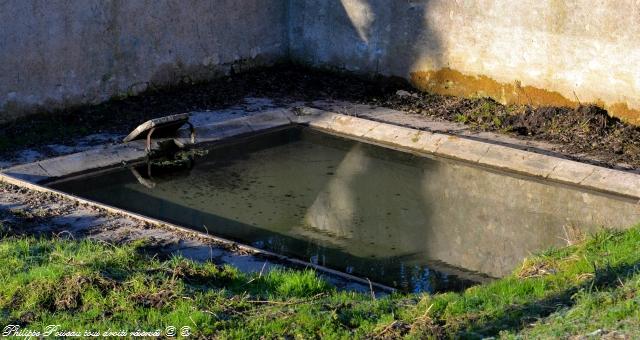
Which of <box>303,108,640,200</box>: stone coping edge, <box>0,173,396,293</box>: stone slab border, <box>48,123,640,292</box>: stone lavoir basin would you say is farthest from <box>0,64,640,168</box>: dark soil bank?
<box>0,173,396,293</box>: stone slab border

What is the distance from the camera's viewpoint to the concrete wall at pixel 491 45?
11.4 metres

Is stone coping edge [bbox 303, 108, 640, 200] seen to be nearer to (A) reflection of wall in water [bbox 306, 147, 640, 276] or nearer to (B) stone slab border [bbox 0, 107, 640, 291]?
(B) stone slab border [bbox 0, 107, 640, 291]

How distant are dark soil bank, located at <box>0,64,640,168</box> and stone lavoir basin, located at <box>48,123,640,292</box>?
947mm

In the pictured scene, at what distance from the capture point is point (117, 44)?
40.2ft


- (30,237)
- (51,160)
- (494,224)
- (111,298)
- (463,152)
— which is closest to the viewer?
(111,298)

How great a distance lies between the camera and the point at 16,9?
11.2 metres

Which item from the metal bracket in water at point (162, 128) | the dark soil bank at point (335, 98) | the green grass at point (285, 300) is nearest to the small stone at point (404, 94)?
the dark soil bank at point (335, 98)

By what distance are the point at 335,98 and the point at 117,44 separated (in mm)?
2876

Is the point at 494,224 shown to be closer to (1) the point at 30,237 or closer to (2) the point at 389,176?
(2) the point at 389,176

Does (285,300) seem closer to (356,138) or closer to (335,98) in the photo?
(356,138)

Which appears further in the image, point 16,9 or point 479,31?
point 479,31

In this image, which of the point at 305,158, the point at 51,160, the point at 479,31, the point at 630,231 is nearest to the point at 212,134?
the point at 305,158

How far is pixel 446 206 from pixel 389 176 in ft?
3.41

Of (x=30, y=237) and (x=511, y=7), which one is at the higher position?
(x=511, y=7)
